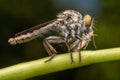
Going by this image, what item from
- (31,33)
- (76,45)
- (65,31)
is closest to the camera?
(76,45)

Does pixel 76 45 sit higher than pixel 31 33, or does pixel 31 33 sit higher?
pixel 31 33

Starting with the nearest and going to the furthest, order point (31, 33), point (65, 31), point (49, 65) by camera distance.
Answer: point (49, 65) < point (31, 33) < point (65, 31)

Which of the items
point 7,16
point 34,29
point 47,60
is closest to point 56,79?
point 7,16

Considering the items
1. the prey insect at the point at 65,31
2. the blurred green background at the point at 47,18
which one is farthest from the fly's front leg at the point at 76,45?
the blurred green background at the point at 47,18

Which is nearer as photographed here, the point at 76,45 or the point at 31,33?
the point at 76,45

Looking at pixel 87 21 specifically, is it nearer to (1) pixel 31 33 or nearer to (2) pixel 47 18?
(1) pixel 31 33

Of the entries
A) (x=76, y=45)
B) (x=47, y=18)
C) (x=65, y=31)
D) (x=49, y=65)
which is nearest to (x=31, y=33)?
(x=65, y=31)
